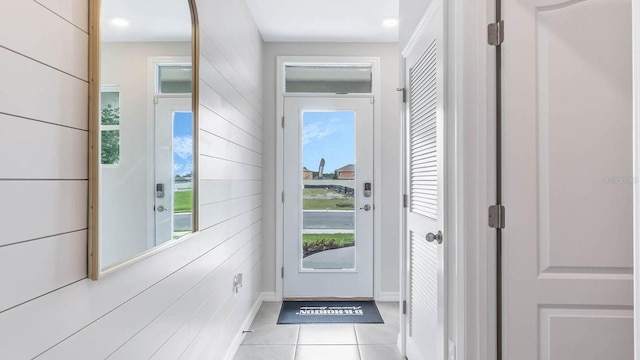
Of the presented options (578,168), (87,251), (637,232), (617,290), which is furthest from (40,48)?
(617,290)

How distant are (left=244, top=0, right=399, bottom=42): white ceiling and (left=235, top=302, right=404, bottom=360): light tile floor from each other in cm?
253

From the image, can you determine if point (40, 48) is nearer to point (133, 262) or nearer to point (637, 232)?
point (133, 262)

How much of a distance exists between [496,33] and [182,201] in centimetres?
143

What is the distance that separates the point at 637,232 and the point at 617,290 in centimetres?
83

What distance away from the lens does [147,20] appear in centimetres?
132

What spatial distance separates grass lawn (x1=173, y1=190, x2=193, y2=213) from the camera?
158cm

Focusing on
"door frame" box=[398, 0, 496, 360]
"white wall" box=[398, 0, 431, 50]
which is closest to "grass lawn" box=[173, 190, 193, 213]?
"door frame" box=[398, 0, 496, 360]

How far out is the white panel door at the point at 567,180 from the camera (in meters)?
1.43

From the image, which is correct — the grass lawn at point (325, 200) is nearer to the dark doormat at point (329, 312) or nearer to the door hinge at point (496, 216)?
the dark doormat at point (329, 312)

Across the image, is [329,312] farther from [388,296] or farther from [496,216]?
[496,216]

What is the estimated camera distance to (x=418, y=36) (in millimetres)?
2230

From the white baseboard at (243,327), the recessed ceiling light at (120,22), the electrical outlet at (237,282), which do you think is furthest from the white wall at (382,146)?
the recessed ceiling light at (120,22)

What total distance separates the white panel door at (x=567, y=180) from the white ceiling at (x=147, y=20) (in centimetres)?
130

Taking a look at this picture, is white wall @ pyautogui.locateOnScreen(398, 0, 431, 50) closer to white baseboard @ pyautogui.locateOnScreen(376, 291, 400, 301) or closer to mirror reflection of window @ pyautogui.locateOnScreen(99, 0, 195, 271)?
mirror reflection of window @ pyautogui.locateOnScreen(99, 0, 195, 271)
